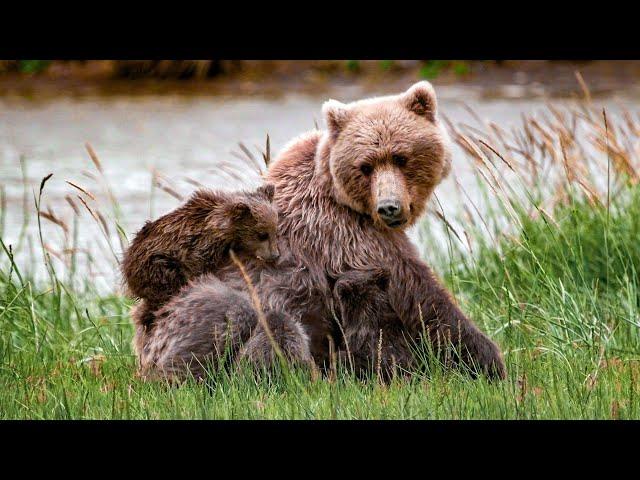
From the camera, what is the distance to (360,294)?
17.4ft

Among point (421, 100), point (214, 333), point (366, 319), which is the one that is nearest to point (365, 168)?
point (421, 100)

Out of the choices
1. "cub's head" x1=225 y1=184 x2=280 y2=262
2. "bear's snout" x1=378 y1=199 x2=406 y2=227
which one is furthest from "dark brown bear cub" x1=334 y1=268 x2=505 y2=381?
"cub's head" x1=225 y1=184 x2=280 y2=262

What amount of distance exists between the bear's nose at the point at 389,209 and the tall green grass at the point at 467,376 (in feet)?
1.96

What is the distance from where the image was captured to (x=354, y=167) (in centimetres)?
526

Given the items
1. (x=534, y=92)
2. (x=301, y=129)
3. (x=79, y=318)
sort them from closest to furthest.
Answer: (x=79, y=318) → (x=301, y=129) → (x=534, y=92)

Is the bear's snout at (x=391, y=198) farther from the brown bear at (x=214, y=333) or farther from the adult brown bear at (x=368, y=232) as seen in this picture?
the brown bear at (x=214, y=333)

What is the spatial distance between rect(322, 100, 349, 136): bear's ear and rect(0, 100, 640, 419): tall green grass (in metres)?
0.74

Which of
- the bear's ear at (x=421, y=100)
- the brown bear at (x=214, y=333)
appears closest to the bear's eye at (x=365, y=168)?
the bear's ear at (x=421, y=100)

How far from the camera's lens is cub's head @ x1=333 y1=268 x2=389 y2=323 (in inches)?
208

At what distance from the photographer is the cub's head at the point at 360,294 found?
5285 mm

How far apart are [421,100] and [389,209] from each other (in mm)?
631
